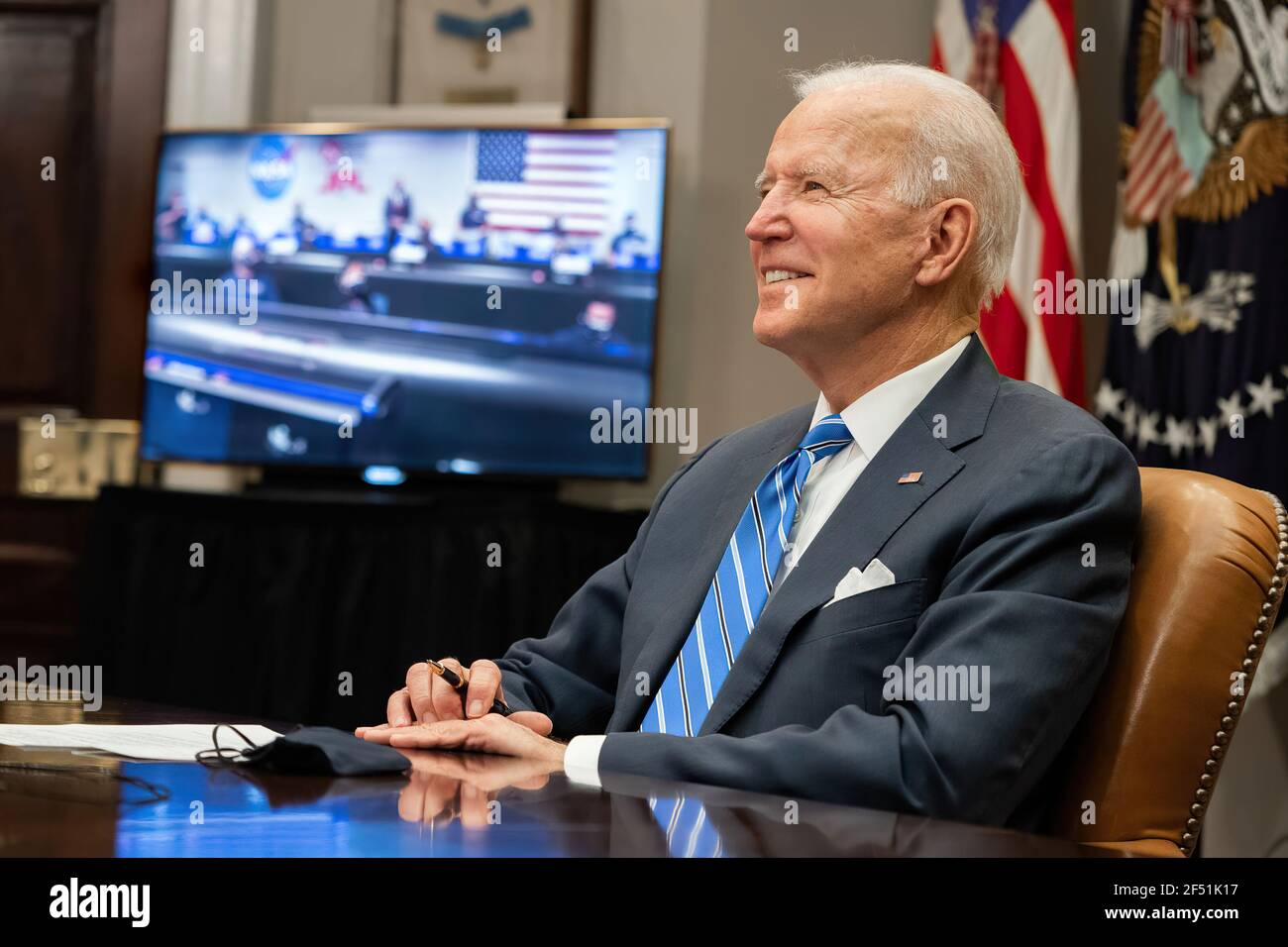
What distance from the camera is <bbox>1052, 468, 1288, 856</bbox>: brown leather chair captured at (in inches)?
55.1

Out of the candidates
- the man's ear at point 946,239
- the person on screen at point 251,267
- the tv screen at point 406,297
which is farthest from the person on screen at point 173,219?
the man's ear at point 946,239

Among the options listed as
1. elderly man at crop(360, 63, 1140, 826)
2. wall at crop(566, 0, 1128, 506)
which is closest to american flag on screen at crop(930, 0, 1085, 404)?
wall at crop(566, 0, 1128, 506)

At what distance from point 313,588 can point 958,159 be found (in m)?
2.12

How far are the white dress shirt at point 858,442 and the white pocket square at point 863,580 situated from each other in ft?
0.47

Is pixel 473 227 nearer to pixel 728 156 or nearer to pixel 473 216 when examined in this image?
pixel 473 216

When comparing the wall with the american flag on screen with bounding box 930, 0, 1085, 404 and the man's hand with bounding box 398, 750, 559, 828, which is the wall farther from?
the man's hand with bounding box 398, 750, 559, 828

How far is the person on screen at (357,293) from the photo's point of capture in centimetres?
378

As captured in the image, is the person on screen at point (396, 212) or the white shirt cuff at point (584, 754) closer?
the white shirt cuff at point (584, 754)

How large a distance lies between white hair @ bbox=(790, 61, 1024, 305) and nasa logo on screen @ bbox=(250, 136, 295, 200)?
2415 mm

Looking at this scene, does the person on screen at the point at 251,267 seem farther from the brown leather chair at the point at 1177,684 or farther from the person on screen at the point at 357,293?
the brown leather chair at the point at 1177,684

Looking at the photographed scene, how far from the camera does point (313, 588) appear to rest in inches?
135
